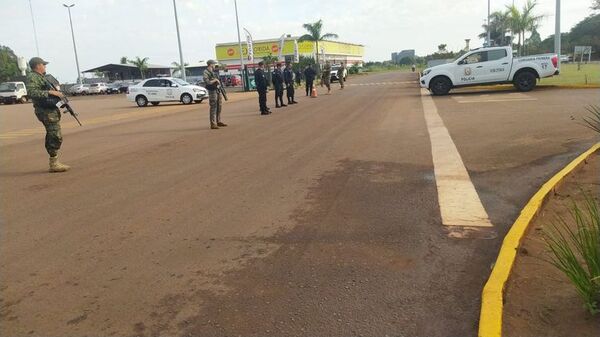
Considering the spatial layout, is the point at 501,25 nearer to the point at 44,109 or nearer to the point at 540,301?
the point at 44,109

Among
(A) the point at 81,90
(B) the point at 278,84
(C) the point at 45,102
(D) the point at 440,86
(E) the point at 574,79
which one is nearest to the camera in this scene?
(C) the point at 45,102

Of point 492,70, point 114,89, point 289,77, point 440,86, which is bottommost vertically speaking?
point 440,86

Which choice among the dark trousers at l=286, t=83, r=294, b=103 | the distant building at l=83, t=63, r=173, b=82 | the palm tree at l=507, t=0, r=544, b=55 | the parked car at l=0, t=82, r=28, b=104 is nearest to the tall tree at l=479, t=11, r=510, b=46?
the palm tree at l=507, t=0, r=544, b=55

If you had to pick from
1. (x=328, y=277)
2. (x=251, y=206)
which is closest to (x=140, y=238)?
(x=251, y=206)

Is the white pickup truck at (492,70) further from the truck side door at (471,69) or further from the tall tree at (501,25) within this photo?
the tall tree at (501,25)

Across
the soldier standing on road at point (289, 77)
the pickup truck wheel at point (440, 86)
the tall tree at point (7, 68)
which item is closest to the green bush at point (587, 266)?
the soldier standing on road at point (289, 77)

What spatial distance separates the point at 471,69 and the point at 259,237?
17.3m

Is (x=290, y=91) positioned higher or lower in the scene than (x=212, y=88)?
lower

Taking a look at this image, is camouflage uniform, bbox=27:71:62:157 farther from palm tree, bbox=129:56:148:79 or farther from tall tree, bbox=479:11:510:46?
palm tree, bbox=129:56:148:79

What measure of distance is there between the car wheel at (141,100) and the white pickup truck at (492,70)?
15362mm

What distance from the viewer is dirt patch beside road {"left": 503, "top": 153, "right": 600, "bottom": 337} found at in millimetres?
2966

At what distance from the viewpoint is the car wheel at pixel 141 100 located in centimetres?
2681

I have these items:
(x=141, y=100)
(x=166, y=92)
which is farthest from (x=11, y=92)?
(x=166, y=92)

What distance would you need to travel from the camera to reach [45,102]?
7.90 metres
